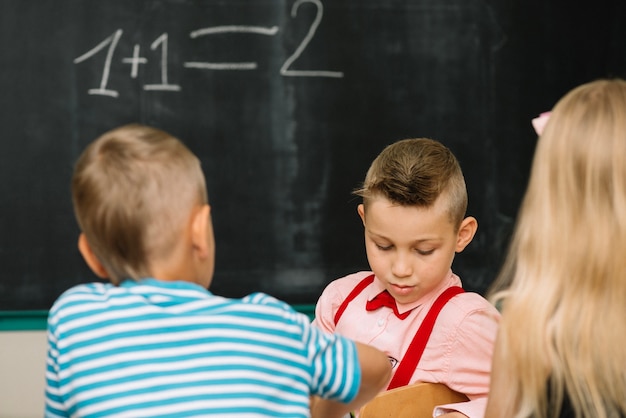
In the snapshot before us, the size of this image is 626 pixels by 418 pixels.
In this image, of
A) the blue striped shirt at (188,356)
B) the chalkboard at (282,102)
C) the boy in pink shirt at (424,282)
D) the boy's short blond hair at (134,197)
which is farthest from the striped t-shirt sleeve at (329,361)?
the chalkboard at (282,102)

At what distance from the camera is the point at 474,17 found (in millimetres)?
2992

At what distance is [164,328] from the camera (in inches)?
44.1

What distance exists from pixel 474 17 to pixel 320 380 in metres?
2.07

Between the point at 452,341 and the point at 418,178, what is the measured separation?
305 mm

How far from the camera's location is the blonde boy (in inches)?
43.8

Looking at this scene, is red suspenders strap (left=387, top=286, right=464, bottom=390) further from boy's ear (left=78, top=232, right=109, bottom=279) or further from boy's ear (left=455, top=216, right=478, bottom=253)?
boy's ear (left=78, top=232, right=109, bottom=279)

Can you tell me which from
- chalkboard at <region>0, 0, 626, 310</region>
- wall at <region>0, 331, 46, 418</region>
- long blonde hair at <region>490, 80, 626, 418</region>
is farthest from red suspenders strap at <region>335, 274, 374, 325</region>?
wall at <region>0, 331, 46, 418</region>

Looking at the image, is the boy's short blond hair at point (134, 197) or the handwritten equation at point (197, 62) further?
the handwritten equation at point (197, 62)

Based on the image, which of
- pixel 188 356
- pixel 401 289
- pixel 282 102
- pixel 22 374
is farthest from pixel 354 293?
pixel 22 374

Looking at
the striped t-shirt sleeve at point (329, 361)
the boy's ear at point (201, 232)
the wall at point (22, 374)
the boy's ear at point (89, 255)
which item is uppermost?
the boy's ear at point (201, 232)

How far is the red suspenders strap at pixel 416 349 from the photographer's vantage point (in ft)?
5.46

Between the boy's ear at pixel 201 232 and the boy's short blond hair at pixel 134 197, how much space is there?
1 cm

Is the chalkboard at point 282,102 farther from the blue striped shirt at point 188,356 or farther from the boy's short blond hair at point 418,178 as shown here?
the blue striped shirt at point 188,356

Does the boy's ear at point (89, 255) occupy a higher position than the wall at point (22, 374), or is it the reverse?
the boy's ear at point (89, 255)
